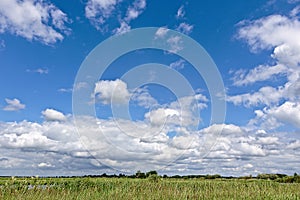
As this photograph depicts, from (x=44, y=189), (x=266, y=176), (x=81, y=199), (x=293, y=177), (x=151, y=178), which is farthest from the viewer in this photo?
(x=266, y=176)

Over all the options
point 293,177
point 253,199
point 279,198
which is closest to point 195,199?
point 253,199

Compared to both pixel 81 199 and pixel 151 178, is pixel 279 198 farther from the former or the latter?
pixel 151 178

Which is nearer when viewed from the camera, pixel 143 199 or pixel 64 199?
pixel 64 199

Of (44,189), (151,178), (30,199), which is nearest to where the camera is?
(30,199)

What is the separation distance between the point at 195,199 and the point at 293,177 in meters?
16.6

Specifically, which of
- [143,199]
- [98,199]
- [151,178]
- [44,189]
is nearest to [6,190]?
[44,189]

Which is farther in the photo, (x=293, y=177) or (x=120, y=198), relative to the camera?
(x=293, y=177)

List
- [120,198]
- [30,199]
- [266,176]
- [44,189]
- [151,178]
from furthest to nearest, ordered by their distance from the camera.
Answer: [266,176]
[151,178]
[44,189]
[120,198]
[30,199]

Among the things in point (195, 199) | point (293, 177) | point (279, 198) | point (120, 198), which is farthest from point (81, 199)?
point (293, 177)

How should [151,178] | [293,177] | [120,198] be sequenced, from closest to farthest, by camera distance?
1. [120,198]
2. [151,178]
3. [293,177]

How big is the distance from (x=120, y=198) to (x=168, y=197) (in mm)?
1670

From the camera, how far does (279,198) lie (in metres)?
12.2

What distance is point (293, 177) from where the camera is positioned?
85.4 ft

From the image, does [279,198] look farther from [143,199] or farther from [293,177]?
[293,177]
